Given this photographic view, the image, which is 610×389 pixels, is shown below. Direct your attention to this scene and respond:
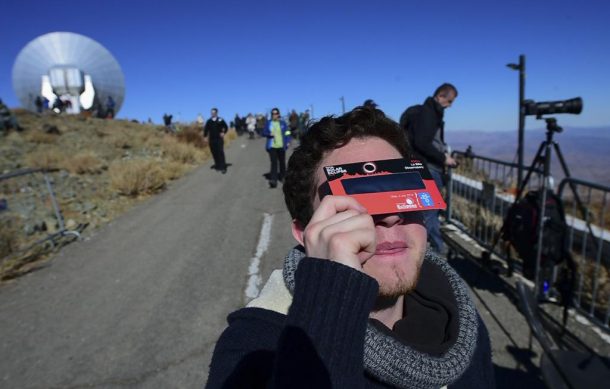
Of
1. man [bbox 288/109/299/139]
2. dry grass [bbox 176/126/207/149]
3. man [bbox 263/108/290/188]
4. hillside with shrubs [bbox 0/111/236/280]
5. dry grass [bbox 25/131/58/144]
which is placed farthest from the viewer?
man [bbox 288/109/299/139]

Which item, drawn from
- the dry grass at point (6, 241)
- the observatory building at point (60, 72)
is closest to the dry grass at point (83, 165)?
the dry grass at point (6, 241)

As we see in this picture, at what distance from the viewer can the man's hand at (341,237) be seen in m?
0.95

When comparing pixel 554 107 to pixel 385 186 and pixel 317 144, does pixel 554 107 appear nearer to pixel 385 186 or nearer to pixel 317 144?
pixel 317 144

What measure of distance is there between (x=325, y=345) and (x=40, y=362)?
3.43 m

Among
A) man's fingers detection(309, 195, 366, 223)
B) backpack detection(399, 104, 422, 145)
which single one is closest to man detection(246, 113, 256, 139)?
backpack detection(399, 104, 422, 145)

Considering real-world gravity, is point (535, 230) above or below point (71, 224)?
above

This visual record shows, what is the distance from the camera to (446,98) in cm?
487

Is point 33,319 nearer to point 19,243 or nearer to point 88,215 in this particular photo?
point 19,243

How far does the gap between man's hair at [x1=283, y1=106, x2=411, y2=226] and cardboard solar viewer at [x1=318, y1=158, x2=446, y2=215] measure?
11.9 inches

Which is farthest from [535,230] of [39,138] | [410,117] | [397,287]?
[39,138]

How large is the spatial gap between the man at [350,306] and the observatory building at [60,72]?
5225cm

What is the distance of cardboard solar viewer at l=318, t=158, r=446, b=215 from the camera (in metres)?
1.10

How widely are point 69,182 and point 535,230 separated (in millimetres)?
11367

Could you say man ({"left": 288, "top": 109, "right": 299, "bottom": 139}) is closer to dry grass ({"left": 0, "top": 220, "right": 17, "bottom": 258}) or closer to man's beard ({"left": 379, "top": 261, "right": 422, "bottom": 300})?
dry grass ({"left": 0, "top": 220, "right": 17, "bottom": 258})
